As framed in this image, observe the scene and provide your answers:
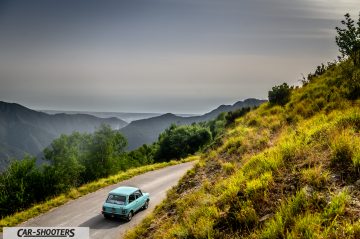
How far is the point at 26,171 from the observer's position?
30234 millimetres

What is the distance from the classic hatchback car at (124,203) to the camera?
18.6m

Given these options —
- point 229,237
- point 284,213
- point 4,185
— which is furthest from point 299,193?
point 4,185

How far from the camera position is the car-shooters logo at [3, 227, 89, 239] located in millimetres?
15922

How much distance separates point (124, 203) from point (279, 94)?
14.5m

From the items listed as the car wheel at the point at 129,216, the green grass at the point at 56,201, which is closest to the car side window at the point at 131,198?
the car wheel at the point at 129,216

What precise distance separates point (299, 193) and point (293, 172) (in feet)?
4.35

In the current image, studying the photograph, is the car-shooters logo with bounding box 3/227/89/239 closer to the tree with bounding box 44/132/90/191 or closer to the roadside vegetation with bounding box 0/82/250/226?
the roadside vegetation with bounding box 0/82/250/226

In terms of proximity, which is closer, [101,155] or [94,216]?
[94,216]

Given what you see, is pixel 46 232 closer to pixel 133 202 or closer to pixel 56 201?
pixel 133 202

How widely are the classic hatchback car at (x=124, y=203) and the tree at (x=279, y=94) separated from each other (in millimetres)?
12484

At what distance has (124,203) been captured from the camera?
19078 millimetres

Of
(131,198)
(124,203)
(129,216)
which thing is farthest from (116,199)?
(129,216)

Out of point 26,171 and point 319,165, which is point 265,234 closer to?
point 319,165

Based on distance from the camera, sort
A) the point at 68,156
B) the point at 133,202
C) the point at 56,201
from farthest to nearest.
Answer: the point at 68,156 < the point at 56,201 < the point at 133,202
